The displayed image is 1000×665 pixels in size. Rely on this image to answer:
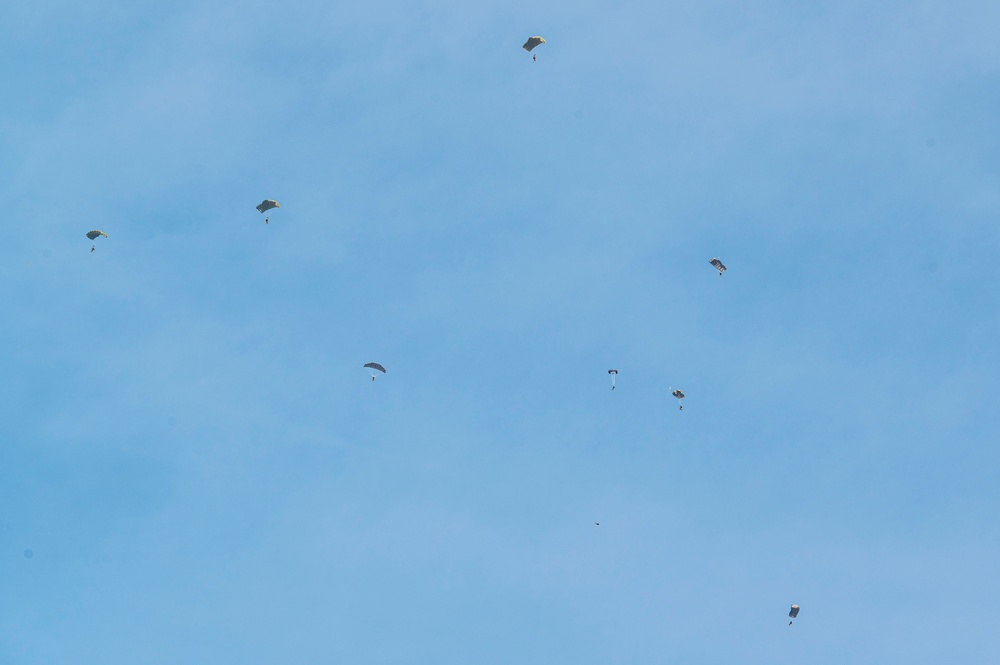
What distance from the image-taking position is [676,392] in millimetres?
112188

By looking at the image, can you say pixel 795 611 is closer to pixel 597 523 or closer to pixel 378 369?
pixel 597 523

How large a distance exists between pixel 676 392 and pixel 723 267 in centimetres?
1186

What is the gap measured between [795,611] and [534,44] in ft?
173

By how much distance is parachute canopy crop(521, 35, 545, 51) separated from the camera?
359ft

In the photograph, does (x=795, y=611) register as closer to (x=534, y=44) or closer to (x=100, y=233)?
(x=534, y=44)

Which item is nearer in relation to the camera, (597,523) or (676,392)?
(597,523)

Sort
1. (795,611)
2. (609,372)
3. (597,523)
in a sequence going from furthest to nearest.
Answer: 1. (609,372)
2. (795,611)
3. (597,523)

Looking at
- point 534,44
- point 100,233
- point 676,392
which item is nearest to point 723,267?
point 676,392

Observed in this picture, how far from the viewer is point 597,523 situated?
323 ft

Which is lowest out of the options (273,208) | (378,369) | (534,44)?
(378,369)

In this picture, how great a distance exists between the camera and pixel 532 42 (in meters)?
110

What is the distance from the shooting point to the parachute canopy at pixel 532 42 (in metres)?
110

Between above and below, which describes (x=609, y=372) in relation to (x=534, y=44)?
below

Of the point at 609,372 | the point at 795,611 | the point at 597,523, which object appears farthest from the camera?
the point at 609,372
